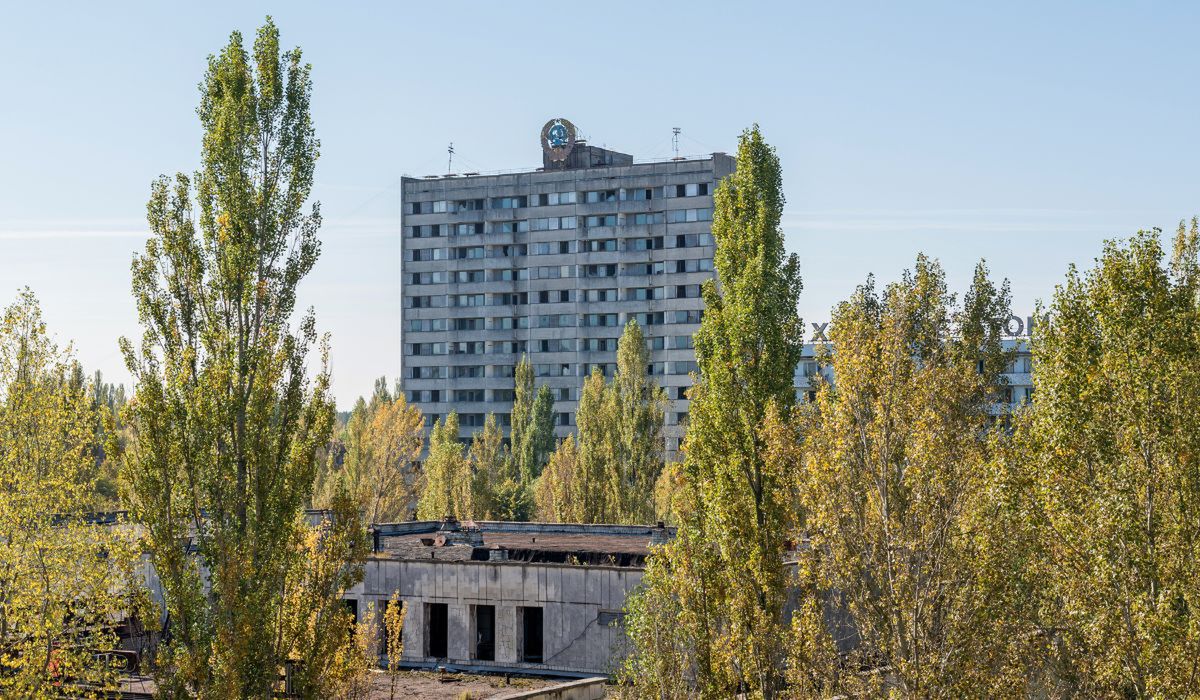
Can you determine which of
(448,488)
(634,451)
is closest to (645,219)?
(448,488)

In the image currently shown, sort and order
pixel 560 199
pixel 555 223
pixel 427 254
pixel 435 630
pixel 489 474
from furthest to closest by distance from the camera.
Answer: pixel 427 254, pixel 555 223, pixel 560 199, pixel 489 474, pixel 435 630

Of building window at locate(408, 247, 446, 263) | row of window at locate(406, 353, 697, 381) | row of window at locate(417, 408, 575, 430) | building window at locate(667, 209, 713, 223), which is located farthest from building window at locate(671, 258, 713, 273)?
building window at locate(408, 247, 446, 263)

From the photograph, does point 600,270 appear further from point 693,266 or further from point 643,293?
point 693,266

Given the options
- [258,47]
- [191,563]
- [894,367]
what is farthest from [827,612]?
[258,47]

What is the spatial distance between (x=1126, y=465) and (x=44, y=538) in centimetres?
2573

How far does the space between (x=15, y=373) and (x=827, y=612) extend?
79.4ft

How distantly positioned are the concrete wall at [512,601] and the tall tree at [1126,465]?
1868 cm

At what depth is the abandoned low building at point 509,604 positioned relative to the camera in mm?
40938

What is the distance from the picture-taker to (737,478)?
30.1 m

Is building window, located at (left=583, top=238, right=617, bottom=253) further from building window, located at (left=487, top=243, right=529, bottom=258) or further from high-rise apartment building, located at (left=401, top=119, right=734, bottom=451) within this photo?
building window, located at (left=487, top=243, right=529, bottom=258)

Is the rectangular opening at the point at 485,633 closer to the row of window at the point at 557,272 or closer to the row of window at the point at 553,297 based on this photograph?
the row of window at the point at 553,297

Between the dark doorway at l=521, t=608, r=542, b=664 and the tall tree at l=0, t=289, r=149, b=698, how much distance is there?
13.9m

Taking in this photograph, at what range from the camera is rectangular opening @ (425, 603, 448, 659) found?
43.9m

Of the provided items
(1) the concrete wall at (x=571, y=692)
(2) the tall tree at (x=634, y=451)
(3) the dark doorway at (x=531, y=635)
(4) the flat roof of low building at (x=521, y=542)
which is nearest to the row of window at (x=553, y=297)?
(2) the tall tree at (x=634, y=451)
